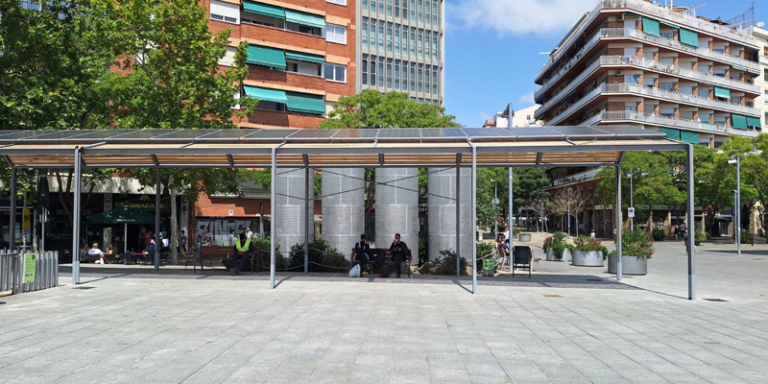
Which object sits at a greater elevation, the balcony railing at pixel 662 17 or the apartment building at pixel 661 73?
the balcony railing at pixel 662 17

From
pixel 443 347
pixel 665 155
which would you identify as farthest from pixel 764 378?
pixel 665 155

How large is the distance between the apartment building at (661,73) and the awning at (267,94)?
33.2 metres

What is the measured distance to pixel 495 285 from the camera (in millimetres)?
14680

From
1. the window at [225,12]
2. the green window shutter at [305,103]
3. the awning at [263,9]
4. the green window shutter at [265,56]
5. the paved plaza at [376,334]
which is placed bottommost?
the paved plaza at [376,334]

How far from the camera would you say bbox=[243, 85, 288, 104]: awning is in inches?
1528

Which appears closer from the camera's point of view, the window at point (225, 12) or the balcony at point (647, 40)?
the window at point (225, 12)

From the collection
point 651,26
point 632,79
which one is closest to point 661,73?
point 632,79

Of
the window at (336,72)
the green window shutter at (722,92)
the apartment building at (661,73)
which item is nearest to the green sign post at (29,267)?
the window at (336,72)

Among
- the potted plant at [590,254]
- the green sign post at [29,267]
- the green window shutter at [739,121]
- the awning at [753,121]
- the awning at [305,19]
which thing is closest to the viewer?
the green sign post at [29,267]

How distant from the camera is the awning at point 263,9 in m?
39.2

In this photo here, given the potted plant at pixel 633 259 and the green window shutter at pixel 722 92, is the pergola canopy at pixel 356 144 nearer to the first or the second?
the potted plant at pixel 633 259

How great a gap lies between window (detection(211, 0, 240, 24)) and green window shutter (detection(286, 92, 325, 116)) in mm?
5941

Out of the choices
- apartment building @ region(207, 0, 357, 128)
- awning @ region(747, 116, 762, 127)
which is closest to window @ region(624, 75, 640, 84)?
awning @ region(747, 116, 762, 127)

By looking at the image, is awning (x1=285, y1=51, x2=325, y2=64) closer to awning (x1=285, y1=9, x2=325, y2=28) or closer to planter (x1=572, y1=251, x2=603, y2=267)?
awning (x1=285, y1=9, x2=325, y2=28)
